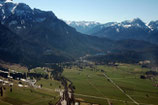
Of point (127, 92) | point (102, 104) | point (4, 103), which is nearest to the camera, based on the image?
point (4, 103)

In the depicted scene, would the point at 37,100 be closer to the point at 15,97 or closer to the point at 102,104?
the point at 15,97

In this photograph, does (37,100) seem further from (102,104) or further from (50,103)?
(102,104)

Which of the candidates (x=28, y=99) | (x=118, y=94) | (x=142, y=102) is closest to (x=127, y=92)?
(x=118, y=94)

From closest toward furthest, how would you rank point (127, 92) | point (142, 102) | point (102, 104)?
point (102, 104) → point (142, 102) → point (127, 92)

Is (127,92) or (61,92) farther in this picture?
(127,92)

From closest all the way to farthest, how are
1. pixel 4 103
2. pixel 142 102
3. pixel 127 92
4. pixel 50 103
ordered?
pixel 4 103 → pixel 50 103 → pixel 142 102 → pixel 127 92

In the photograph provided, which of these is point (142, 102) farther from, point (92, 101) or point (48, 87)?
point (48, 87)

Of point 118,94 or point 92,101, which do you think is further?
point 118,94

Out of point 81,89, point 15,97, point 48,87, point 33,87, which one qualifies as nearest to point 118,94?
point 81,89

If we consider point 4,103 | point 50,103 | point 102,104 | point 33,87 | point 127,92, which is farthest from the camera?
point 127,92
